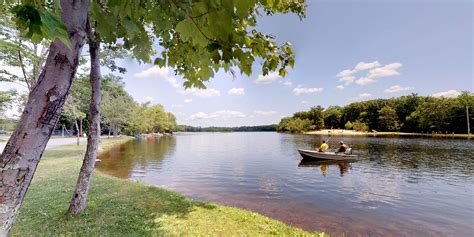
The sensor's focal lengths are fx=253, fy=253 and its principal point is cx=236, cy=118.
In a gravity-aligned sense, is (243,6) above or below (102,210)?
above

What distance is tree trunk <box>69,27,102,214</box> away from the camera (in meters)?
6.82

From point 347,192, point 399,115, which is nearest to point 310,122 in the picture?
point 399,115

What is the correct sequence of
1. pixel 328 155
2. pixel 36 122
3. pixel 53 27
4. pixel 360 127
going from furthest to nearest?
1. pixel 360 127
2. pixel 328 155
3. pixel 36 122
4. pixel 53 27

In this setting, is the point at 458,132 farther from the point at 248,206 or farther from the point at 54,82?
the point at 54,82

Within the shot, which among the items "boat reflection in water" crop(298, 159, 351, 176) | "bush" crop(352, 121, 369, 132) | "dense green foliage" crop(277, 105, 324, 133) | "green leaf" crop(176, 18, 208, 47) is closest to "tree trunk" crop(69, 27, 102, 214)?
"green leaf" crop(176, 18, 208, 47)

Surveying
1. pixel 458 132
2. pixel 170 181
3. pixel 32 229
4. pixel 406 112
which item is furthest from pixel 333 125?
pixel 32 229

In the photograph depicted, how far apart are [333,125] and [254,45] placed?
13547 centimetres

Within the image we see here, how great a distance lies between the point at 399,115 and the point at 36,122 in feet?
394

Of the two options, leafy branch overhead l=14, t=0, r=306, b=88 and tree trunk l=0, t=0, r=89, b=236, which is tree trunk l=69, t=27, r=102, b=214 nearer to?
leafy branch overhead l=14, t=0, r=306, b=88

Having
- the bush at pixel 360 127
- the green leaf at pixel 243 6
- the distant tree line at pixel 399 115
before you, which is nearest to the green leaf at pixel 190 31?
the green leaf at pixel 243 6

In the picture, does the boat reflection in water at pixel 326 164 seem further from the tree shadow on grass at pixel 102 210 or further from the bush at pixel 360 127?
the bush at pixel 360 127

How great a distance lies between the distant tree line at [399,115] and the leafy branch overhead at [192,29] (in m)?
94.1

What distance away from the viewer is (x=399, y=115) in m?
102

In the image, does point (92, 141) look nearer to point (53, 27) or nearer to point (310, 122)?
point (53, 27)
